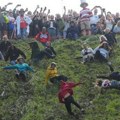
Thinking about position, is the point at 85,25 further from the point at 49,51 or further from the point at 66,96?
the point at 66,96

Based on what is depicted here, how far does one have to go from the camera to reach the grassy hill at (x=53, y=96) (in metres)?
18.0

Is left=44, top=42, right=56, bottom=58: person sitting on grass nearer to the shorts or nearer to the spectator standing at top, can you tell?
the spectator standing at top

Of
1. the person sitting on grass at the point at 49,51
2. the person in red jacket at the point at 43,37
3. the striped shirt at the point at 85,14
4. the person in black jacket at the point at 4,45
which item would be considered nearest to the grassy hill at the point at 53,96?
the person sitting on grass at the point at 49,51

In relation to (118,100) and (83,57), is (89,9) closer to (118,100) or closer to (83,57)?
(83,57)

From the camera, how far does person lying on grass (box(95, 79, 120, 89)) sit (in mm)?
19672

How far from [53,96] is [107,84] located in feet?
9.11

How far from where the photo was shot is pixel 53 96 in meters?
20.0

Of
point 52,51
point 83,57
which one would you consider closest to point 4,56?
point 52,51

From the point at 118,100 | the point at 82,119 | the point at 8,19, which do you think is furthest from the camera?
the point at 8,19

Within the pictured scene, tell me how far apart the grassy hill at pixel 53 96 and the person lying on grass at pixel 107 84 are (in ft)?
1.04

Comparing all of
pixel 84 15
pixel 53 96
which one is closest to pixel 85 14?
pixel 84 15

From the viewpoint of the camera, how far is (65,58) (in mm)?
25797

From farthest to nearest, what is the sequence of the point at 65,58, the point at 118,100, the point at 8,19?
the point at 8,19, the point at 65,58, the point at 118,100

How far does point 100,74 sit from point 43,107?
16.2 ft
